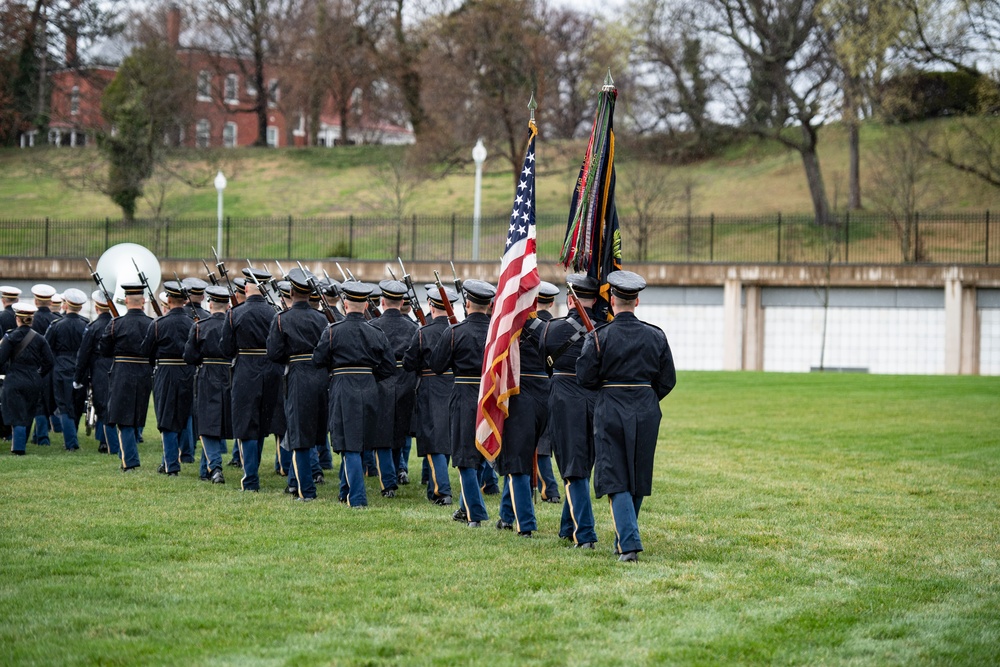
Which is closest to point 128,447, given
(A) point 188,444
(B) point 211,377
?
(B) point 211,377

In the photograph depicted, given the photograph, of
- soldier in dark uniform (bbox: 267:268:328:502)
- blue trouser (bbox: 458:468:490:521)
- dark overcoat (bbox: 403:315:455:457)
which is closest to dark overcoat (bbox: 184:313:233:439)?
soldier in dark uniform (bbox: 267:268:328:502)

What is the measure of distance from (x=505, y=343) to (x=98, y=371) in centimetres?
828

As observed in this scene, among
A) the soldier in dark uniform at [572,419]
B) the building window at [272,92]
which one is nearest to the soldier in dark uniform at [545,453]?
the soldier in dark uniform at [572,419]

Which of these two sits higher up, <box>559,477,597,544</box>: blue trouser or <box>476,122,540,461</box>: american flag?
<box>476,122,540,461</box>: american flag

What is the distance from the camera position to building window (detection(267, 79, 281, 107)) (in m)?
→ 65.0

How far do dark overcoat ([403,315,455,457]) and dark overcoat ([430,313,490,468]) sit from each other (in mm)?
355

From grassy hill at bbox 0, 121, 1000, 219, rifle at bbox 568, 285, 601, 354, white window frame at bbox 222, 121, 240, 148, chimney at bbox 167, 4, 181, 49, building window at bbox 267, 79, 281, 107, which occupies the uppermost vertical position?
chimney at bbox 167, 4, 181, 49

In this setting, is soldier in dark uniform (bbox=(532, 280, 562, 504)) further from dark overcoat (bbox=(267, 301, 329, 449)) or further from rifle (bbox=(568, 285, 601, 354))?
dark overcoat (bbox=(267, 301, 329, 449))

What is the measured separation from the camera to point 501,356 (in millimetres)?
9836

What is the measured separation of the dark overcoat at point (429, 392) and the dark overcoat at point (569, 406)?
1.84 metres

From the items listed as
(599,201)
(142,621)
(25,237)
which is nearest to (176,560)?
(142,621)

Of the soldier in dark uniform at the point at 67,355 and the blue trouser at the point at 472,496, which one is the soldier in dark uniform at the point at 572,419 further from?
the soldier in dark uniform at the point at 67,355

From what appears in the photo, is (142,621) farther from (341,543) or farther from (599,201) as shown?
(599,201)

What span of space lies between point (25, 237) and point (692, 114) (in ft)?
80.5
